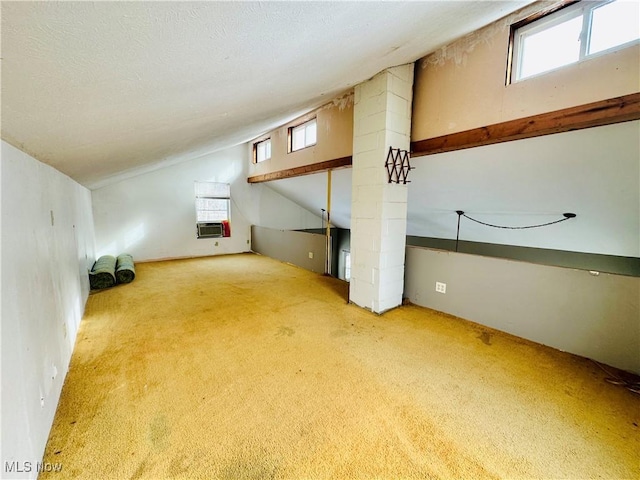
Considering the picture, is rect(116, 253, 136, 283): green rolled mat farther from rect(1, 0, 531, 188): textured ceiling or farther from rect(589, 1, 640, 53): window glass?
rect(589, 1, 640, 53): window glass

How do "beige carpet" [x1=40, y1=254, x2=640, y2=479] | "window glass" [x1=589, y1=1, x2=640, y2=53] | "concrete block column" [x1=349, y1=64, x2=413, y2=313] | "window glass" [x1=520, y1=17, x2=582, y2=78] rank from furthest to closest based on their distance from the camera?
"concrete block column" [x1=349, y1=64, x2=413, y2=313] < "window glass" [x1=520, y1=17, x2=582, y2=78] < "window glass" [x1=589, y1=1, x2=640, y2=53] < "beige carpet" [x1=40, y1=254, x2=640, y2=479]

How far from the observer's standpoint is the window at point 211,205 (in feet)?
21.1

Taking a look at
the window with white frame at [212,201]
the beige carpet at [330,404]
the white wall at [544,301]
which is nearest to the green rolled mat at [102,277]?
the beige carpet at [330,404]

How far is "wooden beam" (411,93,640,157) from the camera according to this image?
1.86 metres

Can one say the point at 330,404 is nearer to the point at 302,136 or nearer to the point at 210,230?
the point at 302,136

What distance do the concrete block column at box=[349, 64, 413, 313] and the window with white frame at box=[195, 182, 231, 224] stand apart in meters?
4.42

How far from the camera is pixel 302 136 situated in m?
4.96

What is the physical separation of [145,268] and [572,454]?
6185 mm

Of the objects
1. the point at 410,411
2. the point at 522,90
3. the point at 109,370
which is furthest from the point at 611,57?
the point at 109,370

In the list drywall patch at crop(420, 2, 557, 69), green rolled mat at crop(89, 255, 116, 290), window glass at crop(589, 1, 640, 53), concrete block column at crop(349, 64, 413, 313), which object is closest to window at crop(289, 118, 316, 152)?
concrete block column at crop(349, 64, 413, 313)

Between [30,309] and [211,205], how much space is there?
17.9 ft

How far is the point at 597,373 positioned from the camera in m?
2.11

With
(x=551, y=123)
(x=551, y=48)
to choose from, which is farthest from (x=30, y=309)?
(x=551, y=48)

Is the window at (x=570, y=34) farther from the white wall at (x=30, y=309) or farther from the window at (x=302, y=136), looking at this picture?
the white wall at (x=30, y=309)
